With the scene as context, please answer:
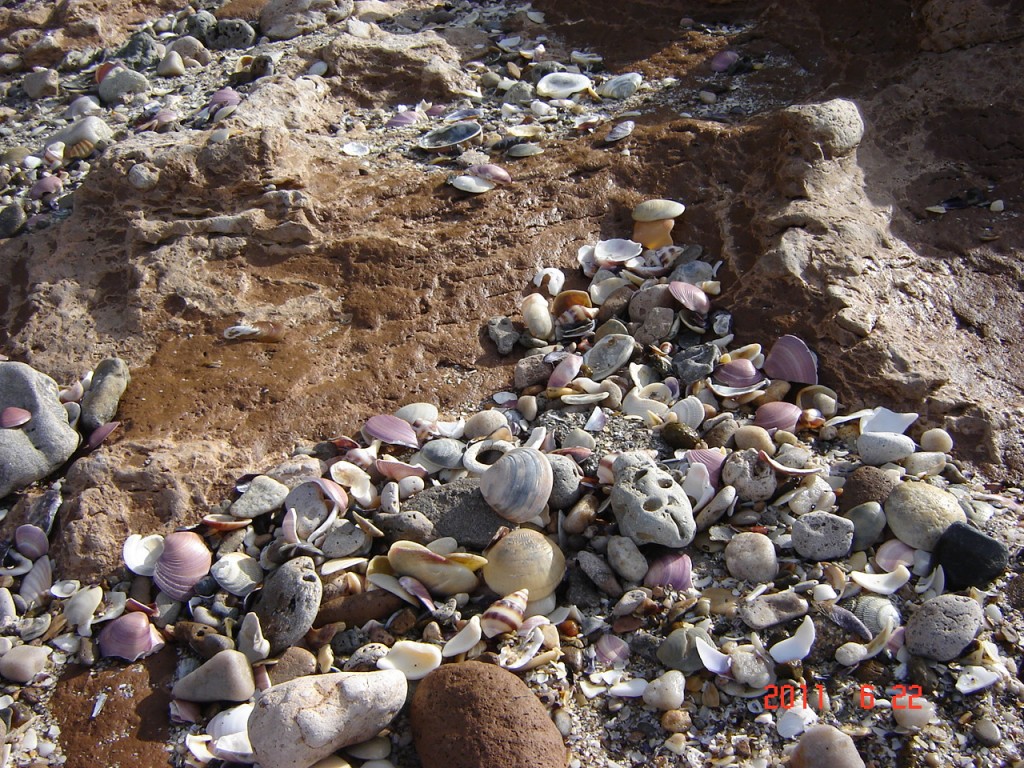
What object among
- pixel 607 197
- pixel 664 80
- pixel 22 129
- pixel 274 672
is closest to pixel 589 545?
pixel 274 672

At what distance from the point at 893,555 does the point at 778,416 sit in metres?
0.76

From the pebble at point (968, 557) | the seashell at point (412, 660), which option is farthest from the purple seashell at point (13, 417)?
the pebble at point (968, 557)

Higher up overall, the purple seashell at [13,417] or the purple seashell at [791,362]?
the purple seashell at [791,362]

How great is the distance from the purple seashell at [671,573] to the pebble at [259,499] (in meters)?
1.45

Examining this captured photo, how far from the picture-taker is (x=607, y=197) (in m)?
4.64

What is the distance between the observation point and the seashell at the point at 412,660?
272 cm

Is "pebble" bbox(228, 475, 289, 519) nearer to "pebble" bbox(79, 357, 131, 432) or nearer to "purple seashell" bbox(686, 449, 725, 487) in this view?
"pebble" bbox(79, 357, 131, 432)

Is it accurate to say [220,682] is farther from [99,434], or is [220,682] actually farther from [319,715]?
[99,434]

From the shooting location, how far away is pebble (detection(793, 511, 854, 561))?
2.95 metres

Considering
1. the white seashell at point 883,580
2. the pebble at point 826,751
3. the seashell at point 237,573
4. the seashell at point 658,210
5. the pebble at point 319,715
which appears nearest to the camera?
the pebble at point 826,751

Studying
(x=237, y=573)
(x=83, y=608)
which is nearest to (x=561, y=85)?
(x=237, y=573)

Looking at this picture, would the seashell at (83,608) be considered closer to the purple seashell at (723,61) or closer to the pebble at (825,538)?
the pebble at (825,538)

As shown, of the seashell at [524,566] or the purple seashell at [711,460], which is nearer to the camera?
the seashell at [524,566]

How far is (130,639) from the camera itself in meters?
2.90
